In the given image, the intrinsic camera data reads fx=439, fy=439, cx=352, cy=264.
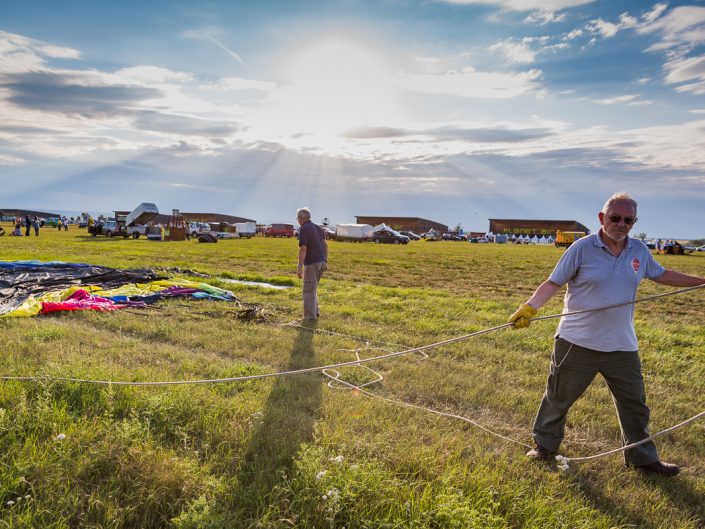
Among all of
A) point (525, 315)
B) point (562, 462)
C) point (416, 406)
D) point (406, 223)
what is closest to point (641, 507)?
point (562, 462)

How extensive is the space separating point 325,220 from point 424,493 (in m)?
56.9

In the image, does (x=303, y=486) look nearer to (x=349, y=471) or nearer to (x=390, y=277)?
(x=349, y=471)

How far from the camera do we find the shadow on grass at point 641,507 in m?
3.04

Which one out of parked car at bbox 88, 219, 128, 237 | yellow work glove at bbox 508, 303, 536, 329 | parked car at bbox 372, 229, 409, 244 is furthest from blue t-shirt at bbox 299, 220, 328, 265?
parked car at bbox 372, 229, 409, 244

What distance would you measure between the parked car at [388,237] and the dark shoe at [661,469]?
4859 centimetres

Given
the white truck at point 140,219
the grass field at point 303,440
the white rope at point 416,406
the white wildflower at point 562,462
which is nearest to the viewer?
the grass field at point 303,440

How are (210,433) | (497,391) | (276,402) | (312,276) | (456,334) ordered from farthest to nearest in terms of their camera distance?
(312,276), (456,334), (497,391), (276,402), (210,433)

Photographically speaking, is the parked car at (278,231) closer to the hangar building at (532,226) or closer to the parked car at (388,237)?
the parked car at (388,237)

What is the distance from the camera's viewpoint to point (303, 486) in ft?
9.48

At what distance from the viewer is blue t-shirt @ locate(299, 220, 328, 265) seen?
8.42m

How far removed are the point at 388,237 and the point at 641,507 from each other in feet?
164

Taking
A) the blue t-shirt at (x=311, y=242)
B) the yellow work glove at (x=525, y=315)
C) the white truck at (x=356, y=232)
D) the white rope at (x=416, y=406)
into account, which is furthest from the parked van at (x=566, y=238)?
the yellow work glove at (x=525, y=315)

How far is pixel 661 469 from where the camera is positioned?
3.57 m

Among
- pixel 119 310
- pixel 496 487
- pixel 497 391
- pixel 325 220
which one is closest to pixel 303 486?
pixel 496 487
